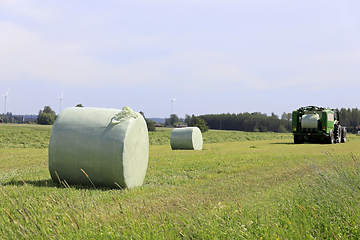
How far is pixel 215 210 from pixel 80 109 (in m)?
5.54

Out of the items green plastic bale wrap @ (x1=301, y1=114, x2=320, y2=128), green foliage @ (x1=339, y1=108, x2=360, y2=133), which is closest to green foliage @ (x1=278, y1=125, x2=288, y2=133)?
green foliage @ (x1=339, y1=108, x2=360, y2=133)

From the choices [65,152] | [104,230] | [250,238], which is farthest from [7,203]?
[250,238]

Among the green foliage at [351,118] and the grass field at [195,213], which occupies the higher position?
the green foliage at [351,118]

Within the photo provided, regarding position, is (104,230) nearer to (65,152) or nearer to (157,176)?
(65,152)

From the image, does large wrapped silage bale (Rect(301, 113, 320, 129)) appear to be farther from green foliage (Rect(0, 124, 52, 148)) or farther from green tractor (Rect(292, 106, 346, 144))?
green foliage (Rect(0, 124, 52, 148))

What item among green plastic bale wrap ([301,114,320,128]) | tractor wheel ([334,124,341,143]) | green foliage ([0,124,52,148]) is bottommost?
green foliage ([0,124,52,148])

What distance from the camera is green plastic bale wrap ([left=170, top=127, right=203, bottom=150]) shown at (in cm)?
2577

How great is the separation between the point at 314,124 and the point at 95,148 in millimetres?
26000

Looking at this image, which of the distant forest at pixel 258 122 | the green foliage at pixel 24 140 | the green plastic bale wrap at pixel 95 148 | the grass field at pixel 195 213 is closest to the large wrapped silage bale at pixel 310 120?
the grass field at pixel 195 213

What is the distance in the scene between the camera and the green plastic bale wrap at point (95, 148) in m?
8.55

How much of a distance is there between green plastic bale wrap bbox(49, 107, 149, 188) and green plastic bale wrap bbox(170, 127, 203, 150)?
1665 centimetres

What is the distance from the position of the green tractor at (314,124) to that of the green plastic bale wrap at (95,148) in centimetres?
2466

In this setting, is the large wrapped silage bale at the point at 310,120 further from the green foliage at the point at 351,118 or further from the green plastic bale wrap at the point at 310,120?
the green foliage at the point at 351,118

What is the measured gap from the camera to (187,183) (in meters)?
9.48
